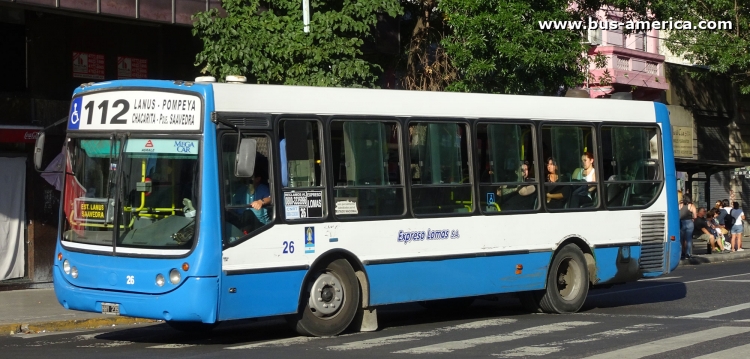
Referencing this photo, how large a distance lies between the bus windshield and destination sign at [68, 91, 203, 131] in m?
0.15

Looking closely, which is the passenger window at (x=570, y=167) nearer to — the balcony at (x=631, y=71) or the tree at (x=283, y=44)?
the tree at (x=283, y=44)

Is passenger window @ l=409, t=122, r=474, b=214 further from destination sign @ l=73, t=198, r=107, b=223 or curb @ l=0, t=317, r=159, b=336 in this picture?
curb @ l=0, t=317, r=159, b=336

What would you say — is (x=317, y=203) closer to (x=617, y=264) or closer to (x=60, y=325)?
(x=60, y=325)

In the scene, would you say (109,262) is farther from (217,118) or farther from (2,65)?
(2,65)

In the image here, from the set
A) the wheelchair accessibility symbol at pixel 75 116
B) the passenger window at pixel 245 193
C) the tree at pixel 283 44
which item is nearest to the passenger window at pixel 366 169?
the passenger window at pixel 245 193

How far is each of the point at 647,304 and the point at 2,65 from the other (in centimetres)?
1072

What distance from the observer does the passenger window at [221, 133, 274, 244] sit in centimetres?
1017

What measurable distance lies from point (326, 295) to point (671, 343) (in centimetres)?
345

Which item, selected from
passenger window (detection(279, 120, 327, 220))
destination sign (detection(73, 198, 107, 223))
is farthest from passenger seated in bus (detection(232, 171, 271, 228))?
destination sign (detection(73, 198, 107, 223))

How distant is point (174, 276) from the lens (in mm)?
9930

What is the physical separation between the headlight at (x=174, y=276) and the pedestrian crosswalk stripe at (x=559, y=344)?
3.01 metres

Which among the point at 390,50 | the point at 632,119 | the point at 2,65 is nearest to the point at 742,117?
the point at 390,50

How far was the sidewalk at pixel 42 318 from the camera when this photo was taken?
42.1 ft

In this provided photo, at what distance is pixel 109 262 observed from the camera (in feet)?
33.7
